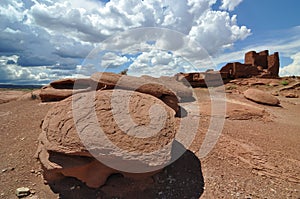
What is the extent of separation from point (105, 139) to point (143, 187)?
101 centimetres

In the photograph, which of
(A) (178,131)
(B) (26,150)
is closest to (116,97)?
(A) (178,131)

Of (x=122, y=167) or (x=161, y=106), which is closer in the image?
(x=122, y=167)

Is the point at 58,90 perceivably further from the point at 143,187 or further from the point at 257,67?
the point at 257,67

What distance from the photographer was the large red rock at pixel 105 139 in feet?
8.69

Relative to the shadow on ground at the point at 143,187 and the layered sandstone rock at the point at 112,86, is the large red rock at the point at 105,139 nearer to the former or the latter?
the shadow on ground at the point at 143,187

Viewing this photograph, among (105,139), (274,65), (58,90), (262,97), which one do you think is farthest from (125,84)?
(274,65)

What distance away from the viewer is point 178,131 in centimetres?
472

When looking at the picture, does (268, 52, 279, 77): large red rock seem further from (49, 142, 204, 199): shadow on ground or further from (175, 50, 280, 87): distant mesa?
(49, 142, 204, 199): shadow on ground

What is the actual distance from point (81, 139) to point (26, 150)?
225cm

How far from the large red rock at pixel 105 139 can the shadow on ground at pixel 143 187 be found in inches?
6.5

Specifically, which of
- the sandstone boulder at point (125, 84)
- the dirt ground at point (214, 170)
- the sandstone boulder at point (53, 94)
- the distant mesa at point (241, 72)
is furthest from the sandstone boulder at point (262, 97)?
the sandstone boulder at point (53, 94)

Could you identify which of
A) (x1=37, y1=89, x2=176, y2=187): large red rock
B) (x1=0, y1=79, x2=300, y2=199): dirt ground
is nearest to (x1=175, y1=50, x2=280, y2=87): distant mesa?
(x1=0, y1=79, x2=300, y2=199): dirt ground

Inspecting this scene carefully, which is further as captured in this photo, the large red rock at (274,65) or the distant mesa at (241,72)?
the large red rock at (274,65)

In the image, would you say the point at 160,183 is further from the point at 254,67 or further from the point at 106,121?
the point at 254,67
